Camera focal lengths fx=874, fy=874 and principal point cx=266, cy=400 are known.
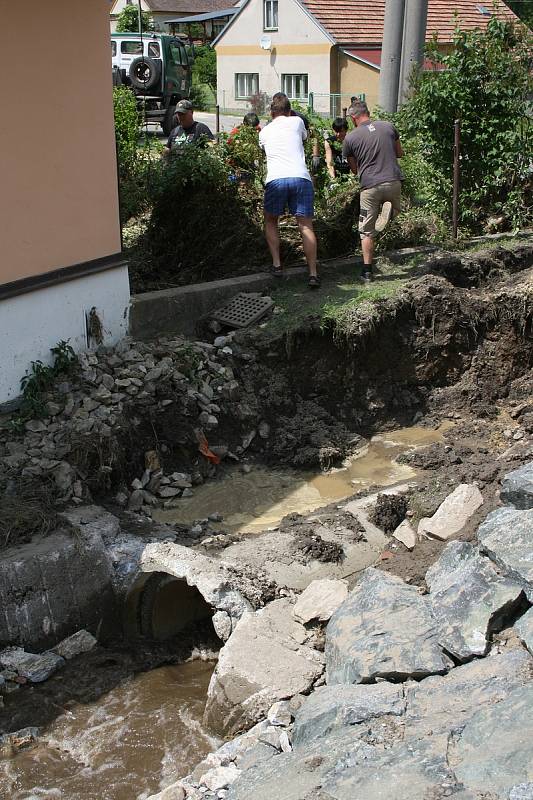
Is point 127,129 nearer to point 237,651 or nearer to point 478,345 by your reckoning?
point 478,345

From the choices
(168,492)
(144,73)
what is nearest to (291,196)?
(168,492)

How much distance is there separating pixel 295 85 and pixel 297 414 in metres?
26.8

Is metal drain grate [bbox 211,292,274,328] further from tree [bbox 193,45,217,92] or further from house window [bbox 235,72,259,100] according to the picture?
tree [bbox 193,45,217,92]

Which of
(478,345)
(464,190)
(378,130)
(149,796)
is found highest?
(378,130)

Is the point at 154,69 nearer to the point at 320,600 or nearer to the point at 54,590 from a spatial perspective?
the point at 54,590

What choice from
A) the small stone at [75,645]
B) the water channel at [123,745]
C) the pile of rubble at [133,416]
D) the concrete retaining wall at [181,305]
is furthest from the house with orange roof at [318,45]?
the water channel at [123,745]

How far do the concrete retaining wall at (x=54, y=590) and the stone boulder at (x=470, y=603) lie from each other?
228 centimetres

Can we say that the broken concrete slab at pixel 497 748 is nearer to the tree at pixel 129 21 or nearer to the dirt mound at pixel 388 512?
the dirt mound at pixel 388 512

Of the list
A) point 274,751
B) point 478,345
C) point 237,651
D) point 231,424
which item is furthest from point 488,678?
point 478,345

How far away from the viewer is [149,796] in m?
4.61

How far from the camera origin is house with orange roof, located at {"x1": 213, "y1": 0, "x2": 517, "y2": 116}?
2838 centimetres

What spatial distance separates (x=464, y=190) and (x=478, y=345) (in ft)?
9.87

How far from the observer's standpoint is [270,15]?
3284cm

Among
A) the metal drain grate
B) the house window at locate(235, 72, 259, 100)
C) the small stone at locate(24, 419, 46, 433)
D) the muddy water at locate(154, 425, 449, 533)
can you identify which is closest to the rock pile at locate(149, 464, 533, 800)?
the muddy water at locate(154, 425, 449, 533)
